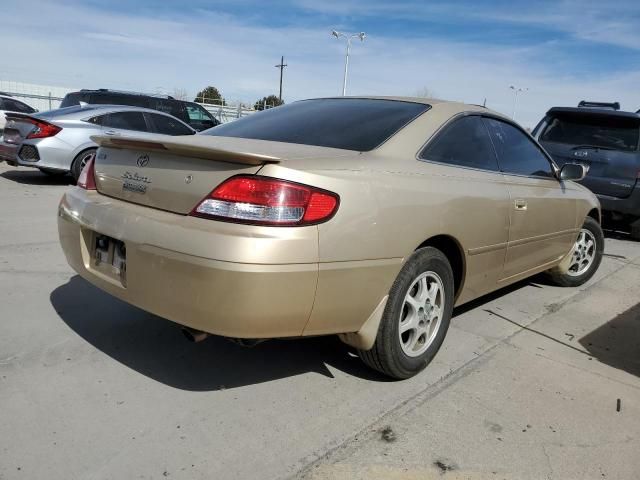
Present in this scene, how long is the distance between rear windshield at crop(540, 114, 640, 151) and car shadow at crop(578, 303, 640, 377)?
3.83 metres

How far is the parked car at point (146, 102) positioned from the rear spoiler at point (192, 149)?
9.44m

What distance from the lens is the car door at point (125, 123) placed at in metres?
8.80

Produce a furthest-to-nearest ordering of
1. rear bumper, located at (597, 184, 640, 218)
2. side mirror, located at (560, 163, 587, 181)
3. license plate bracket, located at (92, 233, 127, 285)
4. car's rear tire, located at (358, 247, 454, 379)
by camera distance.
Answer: rear bumper, located at (597, 184, 640, 218)
side mirror, located at (560, 163, 587, 181)
car's rear tire, located at (358, 247, 454, 379)
license plate bracket, located at (92, 233, 127, 285)

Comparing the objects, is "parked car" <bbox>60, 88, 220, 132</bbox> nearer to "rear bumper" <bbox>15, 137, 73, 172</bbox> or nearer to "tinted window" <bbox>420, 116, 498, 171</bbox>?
"rear bumper" <bbox>15, 137, 73, 172</bbox>

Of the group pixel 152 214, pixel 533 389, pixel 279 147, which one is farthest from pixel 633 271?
pixel 152 214

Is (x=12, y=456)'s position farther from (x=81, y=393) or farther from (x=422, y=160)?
(x=422, y=160)

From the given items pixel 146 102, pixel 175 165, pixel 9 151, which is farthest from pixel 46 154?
pixel 175 165

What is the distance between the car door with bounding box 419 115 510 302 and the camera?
117 inches

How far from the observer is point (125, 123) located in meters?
9.07

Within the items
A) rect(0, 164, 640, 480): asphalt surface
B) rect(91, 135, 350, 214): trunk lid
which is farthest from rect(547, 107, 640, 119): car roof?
rect(91, 135, 350, 214): trunk lid

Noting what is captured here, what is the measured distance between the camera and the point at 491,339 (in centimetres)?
362

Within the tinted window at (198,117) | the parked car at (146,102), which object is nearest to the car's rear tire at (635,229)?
the tinted window at (198,117)

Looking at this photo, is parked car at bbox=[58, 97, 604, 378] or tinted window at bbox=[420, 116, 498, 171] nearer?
parked car at bbox=[58, 97, 604, 378]

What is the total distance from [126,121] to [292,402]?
7661mm
